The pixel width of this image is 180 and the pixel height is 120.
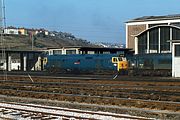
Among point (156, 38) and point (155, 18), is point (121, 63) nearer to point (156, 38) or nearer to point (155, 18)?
point (156, 38)

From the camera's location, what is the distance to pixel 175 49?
46.9 meters

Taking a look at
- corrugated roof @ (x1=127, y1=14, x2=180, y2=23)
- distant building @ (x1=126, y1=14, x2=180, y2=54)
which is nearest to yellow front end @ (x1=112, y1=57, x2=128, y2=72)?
distant building @ (x1=126, y1=14, x2=180, y2=54)

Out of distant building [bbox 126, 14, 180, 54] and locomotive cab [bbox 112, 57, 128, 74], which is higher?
distant building [bbox 126, 14, 180, 54]

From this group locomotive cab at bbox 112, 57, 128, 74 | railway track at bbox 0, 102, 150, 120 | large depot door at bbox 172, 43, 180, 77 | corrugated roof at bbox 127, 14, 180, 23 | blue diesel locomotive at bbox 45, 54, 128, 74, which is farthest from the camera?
corrugated roof at bbox 127, 14, 180, 23

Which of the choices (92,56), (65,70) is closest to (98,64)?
(92,56)

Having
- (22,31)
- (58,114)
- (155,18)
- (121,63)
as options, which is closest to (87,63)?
(121,63)

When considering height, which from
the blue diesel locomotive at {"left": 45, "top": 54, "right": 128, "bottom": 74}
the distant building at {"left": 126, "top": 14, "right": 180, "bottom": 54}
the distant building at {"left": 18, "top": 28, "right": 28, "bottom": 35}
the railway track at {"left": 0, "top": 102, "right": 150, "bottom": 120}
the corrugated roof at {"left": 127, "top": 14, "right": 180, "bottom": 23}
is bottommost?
the railway track at {"left": 0, "top": 102, "right": 150, "bottom": 120}

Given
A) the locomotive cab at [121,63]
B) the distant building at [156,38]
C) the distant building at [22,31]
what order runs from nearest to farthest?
the locomotive cab at [121,63] < the distant building at [156,38] < the distant building at [22,31]

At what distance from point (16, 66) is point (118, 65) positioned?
43164mm

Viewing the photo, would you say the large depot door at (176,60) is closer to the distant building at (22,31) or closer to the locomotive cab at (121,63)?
the locomotive cab at (121,63)

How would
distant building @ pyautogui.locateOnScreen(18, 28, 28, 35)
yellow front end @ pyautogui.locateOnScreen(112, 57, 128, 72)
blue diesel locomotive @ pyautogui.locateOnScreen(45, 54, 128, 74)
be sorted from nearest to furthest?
yellow front end @ pyautogui.locateOnScreen(112, 57, 128, 72) → blue diesel locomotive @ pyautogui.locateOnScreen(45, 54, 128, 74) → distant building @ pyautogui.locateOnScreen(18, 28, 28, 35)

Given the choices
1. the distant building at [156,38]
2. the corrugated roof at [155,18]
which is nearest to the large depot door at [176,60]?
the distant building at [156,38]

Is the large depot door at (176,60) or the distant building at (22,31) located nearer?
the large depot door at (176,60)

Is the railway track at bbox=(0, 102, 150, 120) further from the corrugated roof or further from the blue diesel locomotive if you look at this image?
the corrugated roof
